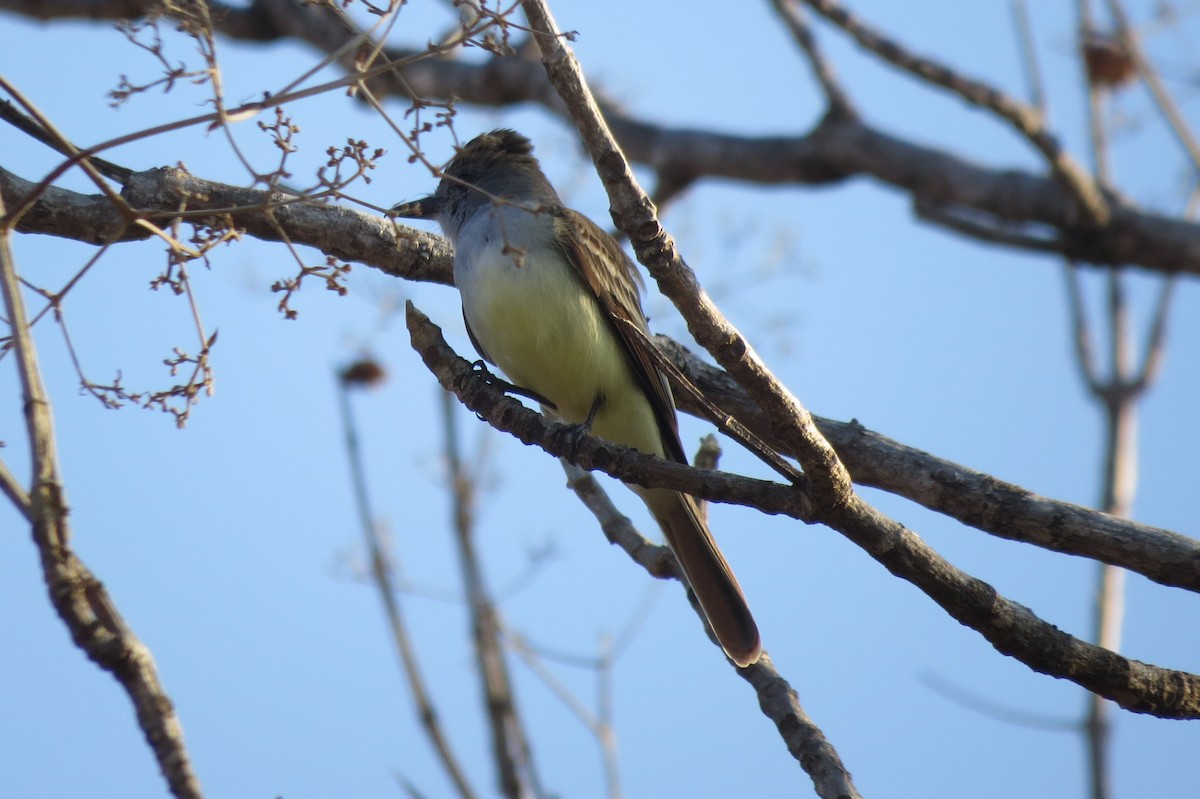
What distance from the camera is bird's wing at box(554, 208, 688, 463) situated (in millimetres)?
5820

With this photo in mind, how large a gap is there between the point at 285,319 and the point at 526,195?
333cm

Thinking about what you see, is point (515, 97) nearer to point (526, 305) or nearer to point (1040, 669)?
point (526, 305)

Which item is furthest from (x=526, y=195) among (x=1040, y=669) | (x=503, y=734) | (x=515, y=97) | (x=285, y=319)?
(x=515, y=97)

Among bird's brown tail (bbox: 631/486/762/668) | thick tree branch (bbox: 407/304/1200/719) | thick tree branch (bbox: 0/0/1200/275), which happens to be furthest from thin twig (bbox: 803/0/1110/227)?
thick tree branch (bbox: 407/304/1200/719)

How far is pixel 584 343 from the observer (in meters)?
5.75

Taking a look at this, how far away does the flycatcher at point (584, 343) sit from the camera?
5594 millimetres

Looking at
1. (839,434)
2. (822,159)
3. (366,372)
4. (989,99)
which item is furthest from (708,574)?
(822,159)

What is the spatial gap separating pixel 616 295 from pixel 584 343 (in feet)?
1.04

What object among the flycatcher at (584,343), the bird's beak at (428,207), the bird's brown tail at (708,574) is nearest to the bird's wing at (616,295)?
the flycatcher at (584,343)

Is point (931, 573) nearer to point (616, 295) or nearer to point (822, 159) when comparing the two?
point (616, 295)

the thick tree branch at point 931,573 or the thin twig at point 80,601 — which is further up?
the thick tree branch at point 931,573

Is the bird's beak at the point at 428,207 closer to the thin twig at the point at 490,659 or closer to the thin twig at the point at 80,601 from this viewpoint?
the thin twig at the point at 490,659

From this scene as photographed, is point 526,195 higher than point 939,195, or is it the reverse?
point 939,195

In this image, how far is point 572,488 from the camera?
19.5 ft
